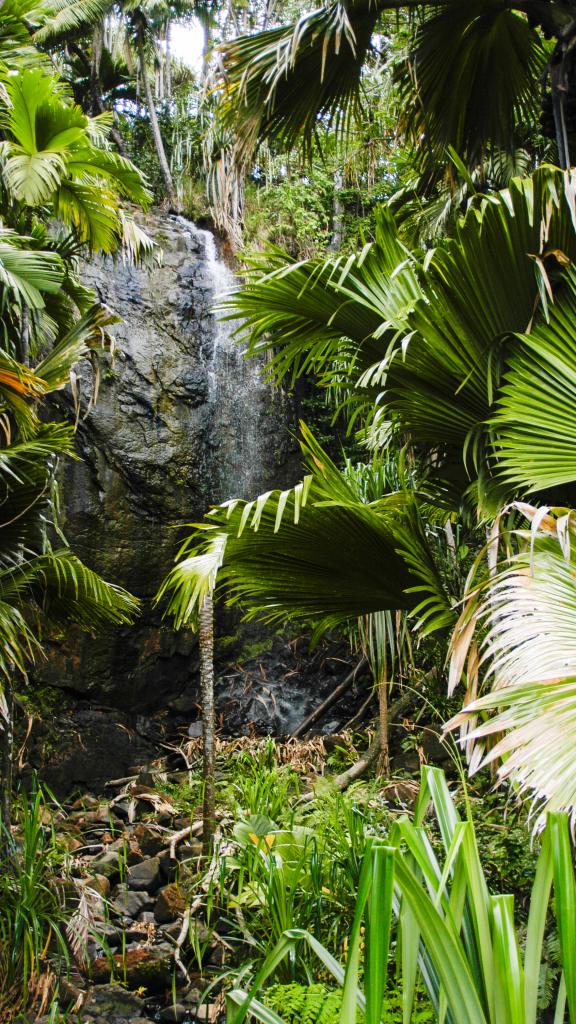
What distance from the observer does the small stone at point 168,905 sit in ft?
12.9

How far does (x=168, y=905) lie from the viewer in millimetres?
3941

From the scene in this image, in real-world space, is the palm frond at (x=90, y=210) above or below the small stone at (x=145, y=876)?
above

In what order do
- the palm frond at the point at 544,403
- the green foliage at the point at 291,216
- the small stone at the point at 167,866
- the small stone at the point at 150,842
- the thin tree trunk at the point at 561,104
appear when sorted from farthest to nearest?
the green foliage at the point at 291,216 → the small stone at the point at 150,842 → the small stone at the point at 167,866 → the thin tree trunk at the point at 561,104 → the palm frond at the point at 544,403

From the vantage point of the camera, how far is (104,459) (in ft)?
23.3

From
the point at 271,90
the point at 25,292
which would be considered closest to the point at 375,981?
the point at 271,90

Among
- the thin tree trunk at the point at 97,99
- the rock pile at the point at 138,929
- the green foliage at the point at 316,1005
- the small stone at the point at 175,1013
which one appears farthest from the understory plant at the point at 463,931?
the thin tree trunk at the point at 97,99

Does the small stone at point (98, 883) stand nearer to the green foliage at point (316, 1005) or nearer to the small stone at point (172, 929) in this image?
the small stone at point (172, 929)

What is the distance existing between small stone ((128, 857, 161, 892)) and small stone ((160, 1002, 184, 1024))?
1.06 meters

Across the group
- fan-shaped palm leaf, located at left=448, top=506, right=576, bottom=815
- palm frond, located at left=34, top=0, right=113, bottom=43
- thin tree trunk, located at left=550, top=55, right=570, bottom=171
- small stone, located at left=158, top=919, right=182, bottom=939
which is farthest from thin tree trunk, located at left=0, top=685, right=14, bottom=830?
palm frond, located at left=34, top=0, right=113, bottom=43

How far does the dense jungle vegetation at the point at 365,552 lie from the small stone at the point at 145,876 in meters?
0.02

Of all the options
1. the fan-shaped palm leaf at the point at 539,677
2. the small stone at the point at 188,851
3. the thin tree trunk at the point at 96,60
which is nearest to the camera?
the fan-shaped palm leaf at the point at 539,677

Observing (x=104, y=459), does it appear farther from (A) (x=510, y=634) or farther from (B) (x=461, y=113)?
(A) (x=510, y=634)

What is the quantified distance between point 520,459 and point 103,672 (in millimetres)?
5354

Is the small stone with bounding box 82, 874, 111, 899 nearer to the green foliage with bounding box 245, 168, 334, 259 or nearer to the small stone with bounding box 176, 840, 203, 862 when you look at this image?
the small stone with bounding box 176, 840, 203, 862
